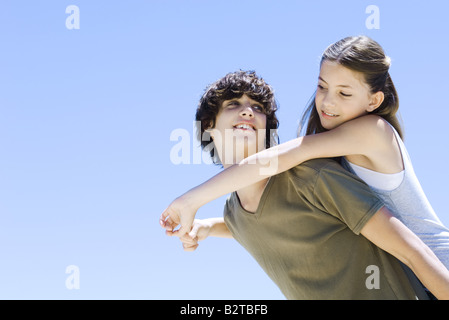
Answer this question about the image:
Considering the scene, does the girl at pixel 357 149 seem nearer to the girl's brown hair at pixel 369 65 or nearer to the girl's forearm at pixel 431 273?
the girl's brown hair at pixel 369 65

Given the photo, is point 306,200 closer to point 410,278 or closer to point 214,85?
point 410,278

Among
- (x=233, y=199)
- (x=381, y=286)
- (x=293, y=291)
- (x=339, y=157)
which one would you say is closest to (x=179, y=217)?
(x=233, y=199)

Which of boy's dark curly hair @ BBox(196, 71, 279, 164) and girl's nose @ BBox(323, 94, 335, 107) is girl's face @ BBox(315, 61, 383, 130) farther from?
boy's dark curly hair @ BBox(196, 71, 279, 164)

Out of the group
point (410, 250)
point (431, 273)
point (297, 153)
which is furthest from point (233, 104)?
point (431, 273)

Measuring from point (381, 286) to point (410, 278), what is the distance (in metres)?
0.18

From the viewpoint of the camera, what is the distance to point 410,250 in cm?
238

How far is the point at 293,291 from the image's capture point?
2803 mm

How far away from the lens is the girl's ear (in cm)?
302

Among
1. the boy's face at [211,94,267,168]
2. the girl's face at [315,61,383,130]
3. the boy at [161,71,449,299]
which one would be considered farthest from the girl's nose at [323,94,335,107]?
the boy's face at [211,94,267,168]

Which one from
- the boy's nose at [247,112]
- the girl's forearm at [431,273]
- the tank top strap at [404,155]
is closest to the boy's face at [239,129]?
the boy's nose at [247,112]

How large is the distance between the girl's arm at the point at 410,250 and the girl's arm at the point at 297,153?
1.38ft

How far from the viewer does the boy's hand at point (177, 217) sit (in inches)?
115
